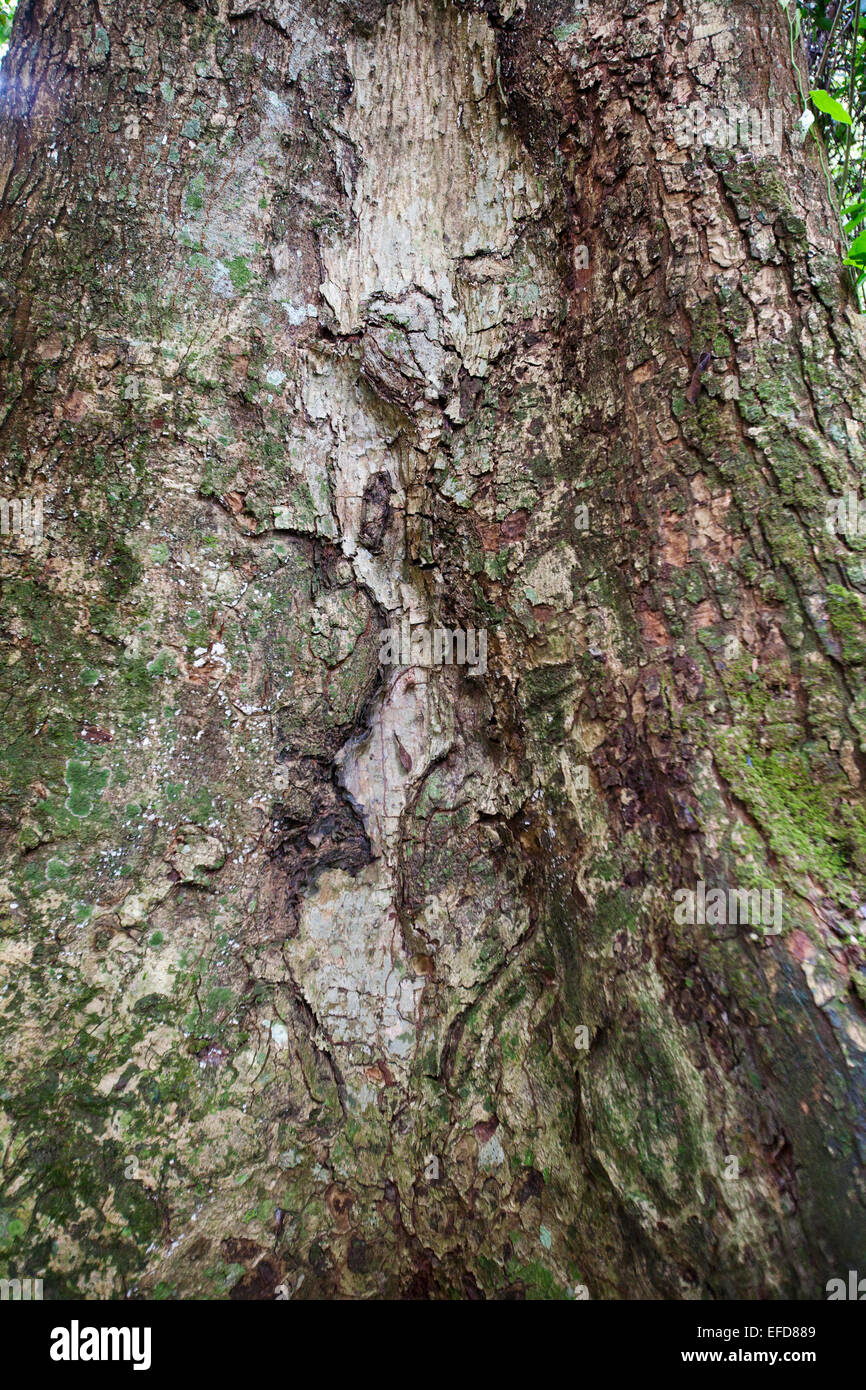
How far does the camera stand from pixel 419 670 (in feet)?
6.21

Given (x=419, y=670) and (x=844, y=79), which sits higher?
(x=844, y=79)

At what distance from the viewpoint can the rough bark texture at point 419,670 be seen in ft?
4.72

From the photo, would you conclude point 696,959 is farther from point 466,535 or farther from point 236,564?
point 236,564

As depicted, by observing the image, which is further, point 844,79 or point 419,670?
point 844,79

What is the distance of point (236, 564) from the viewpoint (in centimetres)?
178

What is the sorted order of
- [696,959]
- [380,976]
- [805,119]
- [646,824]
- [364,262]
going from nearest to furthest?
1. [696,959]
2. [646,824]
3. [805,119]
4. [380,976]
5. [364,262]

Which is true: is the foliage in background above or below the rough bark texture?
above

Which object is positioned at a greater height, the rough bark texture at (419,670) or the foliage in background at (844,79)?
the foliage in background at (844,79)

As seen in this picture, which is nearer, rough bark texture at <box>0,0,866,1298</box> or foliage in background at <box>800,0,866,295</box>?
rough bark texture at <box>0,0,866,1298</box>

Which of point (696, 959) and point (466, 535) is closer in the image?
point (696, 959)

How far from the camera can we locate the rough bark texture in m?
1.44

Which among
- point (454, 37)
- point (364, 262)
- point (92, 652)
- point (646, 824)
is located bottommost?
point (646, 824)
